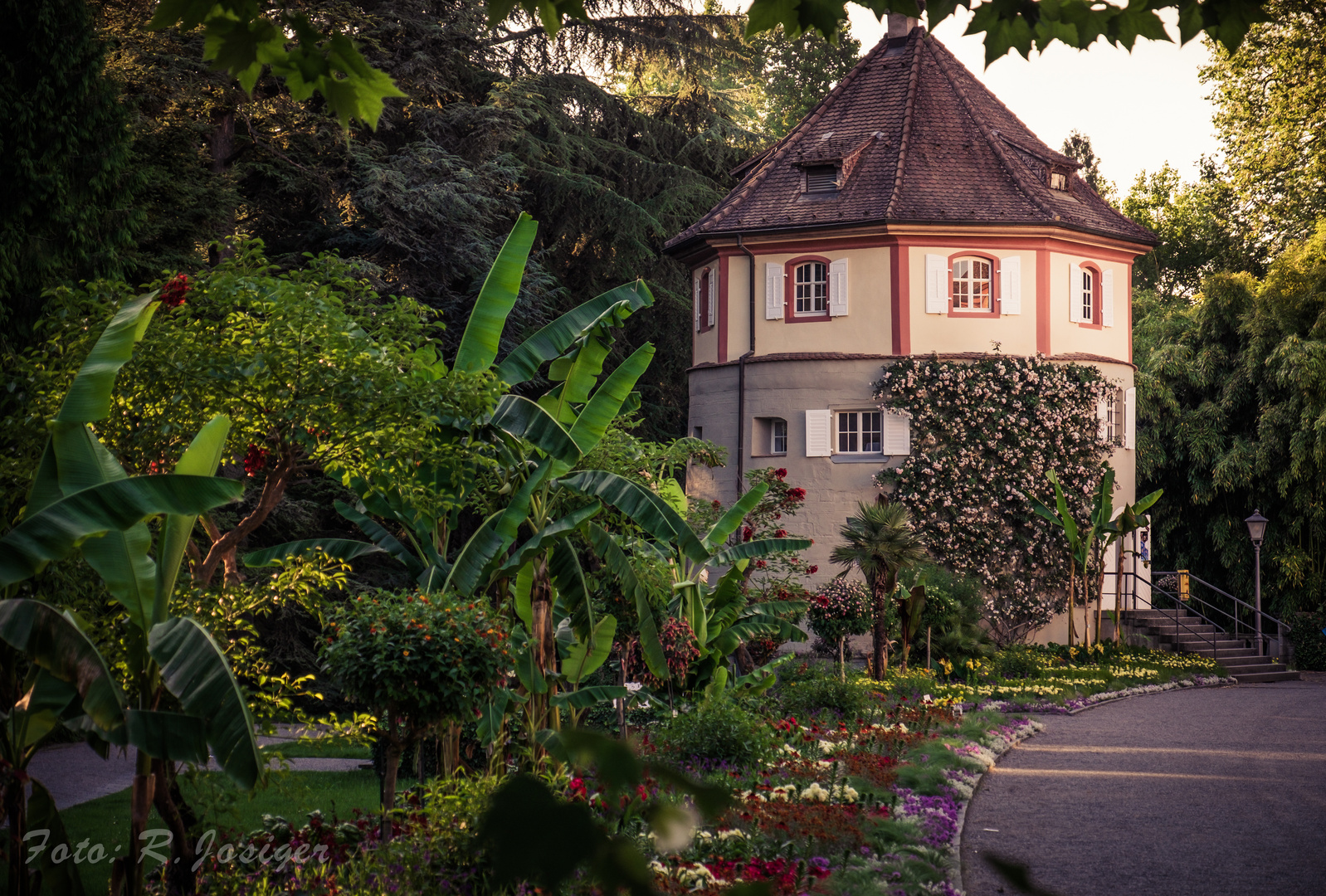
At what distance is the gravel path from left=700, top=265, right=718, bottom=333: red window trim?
14072 millimetres

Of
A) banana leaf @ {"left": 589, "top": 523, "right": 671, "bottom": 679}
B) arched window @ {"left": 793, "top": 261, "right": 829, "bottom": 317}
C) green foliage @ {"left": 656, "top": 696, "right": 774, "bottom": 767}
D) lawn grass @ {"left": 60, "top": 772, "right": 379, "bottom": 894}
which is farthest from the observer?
arched window @ {"left": 793, "top": 261, "right": 829, "bottom": 317}

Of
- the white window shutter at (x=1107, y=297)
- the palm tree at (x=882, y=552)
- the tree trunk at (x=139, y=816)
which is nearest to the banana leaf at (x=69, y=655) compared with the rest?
the tree trunk at (x=139, y=816)

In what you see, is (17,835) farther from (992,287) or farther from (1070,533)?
(992,287)

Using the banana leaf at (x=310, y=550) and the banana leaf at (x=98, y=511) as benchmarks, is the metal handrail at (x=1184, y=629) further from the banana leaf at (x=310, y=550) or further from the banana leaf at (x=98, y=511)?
the banana leaf at (x=98, y=511)

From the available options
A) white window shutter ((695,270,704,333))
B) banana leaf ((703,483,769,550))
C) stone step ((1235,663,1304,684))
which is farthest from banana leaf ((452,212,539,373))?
stone step ((1235,663,1304,684))

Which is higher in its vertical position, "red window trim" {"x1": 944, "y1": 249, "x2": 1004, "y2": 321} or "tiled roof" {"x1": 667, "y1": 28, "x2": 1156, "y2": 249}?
"tiled roof" {"x1": 667, "y1": 28, "x2": 1156, "y2": 249}

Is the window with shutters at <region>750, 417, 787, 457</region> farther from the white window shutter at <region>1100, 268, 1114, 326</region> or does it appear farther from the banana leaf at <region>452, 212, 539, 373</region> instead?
the banana leaf at <region>452, 212, 539, 373</region>

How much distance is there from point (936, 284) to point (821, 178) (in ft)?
11.8

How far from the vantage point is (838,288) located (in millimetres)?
24000

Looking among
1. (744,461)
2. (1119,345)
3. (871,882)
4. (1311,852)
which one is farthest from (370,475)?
(1119,345)

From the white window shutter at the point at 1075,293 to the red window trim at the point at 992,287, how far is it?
1757 millimetres

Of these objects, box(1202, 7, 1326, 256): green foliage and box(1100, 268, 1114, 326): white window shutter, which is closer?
box(1100, 268, 1114, 326): white window shutter

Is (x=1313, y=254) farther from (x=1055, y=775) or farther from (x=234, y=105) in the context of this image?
(x=234, y=105)

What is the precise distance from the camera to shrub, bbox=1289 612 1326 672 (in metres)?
26.0
